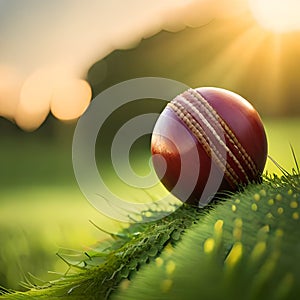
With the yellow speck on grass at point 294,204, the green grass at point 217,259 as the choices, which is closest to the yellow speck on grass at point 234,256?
the green grass at point 217,259

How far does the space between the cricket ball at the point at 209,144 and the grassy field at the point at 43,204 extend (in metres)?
0.38

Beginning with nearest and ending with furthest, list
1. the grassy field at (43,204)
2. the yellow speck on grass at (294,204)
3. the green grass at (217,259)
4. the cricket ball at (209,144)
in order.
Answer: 1. the green grass at (217,259)
2. the yellow speck on grass at (294,204)
3. the cricket ball at (209,144)
4. the grassy field at (43,204)

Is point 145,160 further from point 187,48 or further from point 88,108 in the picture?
point 187,48

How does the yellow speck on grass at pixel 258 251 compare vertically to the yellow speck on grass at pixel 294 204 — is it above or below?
above

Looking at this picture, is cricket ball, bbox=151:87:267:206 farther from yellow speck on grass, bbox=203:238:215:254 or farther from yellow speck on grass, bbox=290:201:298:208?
yellow speck on grass, bbox=203:238:215:254

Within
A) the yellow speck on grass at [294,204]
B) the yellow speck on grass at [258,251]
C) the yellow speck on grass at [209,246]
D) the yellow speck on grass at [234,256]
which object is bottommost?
the yellow speck on grass at [294,204]

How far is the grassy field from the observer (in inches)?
65.0

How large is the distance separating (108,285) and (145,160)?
1797 mm

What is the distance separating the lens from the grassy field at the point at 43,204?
165 centimetres

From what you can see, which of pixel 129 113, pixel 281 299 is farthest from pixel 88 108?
pixel 281 299

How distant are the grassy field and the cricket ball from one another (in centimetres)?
38

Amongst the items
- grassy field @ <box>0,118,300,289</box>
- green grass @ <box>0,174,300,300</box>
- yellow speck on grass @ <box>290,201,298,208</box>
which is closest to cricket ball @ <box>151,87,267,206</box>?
green grass @ <box>0,174,300,300</box>

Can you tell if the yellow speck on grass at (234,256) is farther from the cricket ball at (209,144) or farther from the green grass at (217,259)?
the cricket ball at (209,144)

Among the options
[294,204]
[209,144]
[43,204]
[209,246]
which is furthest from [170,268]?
[43,204]
